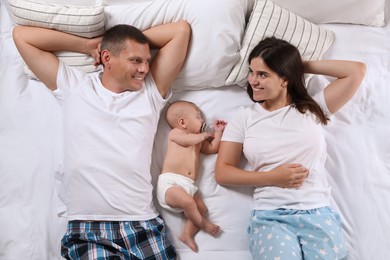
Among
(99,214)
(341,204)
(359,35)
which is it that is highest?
(359,35)

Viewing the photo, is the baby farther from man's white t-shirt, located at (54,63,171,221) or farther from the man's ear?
the man's ear

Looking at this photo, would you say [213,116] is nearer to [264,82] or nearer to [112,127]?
[264,82]

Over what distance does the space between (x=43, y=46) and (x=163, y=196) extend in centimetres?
71

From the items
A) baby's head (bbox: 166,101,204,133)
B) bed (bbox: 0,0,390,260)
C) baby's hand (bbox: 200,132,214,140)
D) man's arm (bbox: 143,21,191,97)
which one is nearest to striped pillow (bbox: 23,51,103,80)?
bed (bbox: 0,0,390,260)

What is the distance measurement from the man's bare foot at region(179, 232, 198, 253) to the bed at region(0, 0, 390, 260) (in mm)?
22

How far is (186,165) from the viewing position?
1.72 m

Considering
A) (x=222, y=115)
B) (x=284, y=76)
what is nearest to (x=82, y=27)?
(x=222, y=115)

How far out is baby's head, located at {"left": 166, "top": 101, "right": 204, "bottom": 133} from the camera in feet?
5.83

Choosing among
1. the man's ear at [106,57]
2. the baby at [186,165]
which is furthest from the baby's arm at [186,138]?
the man's ear at [106,57]

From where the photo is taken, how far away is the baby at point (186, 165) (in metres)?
1.65

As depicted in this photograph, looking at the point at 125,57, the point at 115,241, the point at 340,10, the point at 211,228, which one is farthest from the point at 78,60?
the point at 340,10

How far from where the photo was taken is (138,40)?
169 centimetres

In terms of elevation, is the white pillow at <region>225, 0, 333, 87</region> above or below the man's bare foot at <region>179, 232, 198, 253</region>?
above

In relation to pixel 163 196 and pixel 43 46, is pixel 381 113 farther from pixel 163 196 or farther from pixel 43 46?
pixel 43 46
